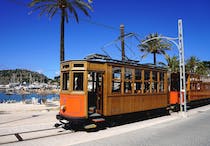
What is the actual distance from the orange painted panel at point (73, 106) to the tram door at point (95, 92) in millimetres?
840

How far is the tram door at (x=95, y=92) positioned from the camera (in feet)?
39.9

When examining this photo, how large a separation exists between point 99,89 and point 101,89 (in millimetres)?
231

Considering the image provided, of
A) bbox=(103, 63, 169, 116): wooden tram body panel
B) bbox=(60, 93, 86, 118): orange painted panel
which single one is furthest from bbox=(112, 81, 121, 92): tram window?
bbox=(60, 93, 86, 118): orange painted panel

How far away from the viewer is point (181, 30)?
714 inches

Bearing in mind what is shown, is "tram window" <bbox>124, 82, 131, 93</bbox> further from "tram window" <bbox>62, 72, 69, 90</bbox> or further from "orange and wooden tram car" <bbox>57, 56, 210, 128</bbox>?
"tram window" <bbox>62, 72, 69, 90</bbox>

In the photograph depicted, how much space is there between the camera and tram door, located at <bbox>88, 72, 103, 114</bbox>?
12172 mm

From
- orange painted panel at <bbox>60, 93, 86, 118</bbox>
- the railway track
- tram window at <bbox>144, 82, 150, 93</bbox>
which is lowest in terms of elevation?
the railway track

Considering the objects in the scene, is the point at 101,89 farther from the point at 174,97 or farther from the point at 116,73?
the point at 174,97

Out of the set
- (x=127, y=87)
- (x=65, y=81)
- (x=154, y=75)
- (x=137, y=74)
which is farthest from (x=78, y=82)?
(x=154, y=75)

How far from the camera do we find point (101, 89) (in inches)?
484

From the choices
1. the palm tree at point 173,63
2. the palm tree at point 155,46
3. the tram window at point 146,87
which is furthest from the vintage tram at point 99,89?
the palm tree at point 173,63

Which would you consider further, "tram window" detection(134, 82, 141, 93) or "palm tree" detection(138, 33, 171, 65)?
"palm tree" detection(138, 33, 171, 65)

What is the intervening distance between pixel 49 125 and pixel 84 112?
105 inches

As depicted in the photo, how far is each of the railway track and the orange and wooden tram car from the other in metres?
0.59
